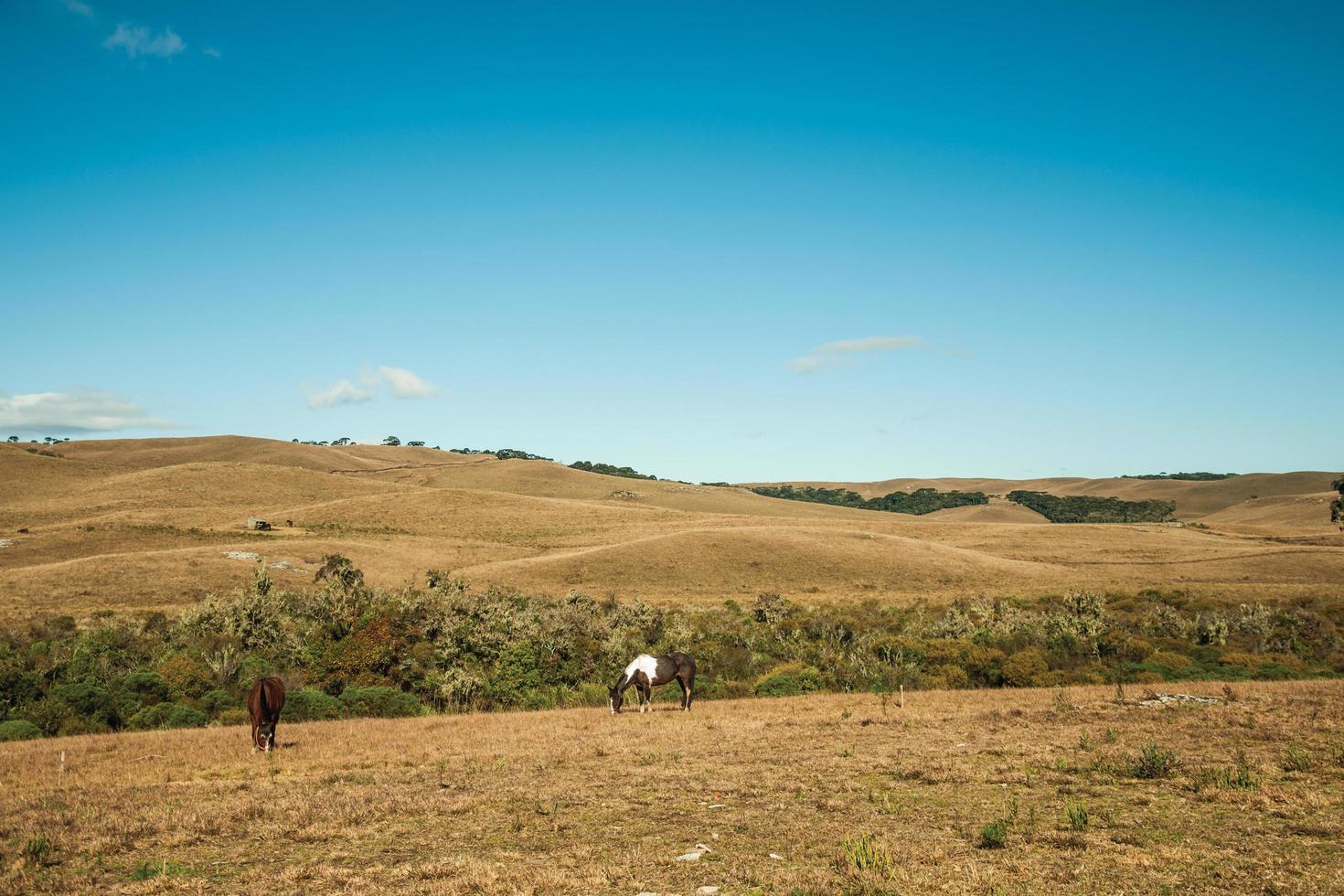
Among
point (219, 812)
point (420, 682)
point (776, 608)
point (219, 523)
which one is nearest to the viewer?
point (219, 812)

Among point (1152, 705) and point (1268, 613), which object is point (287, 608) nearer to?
point (1152, 705)

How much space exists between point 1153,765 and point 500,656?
20.8 meters

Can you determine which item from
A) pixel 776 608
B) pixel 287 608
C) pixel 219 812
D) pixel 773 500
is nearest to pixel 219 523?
pixel 287 608

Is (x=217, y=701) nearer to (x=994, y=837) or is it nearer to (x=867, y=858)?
(x=867, y=858)

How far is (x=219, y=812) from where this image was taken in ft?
40.7

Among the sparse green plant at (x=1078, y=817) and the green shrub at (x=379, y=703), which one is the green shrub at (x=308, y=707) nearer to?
the green shrub at (x=379, y=703)

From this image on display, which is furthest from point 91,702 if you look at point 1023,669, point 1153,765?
point 1023,669

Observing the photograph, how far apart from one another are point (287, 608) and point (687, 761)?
33.5 metres

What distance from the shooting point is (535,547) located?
93.2 meters

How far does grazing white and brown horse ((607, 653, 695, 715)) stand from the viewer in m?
23.1

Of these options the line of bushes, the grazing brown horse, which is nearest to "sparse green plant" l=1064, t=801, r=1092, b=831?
the line of bushes

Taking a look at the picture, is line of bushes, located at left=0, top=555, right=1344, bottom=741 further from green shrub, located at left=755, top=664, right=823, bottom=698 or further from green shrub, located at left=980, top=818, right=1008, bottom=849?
green shrub, located at left=980, top=818, right=1008, bottom=849

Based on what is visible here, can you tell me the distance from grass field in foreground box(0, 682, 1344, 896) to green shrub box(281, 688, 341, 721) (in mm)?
3686

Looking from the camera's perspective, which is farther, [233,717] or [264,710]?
[233,717]
